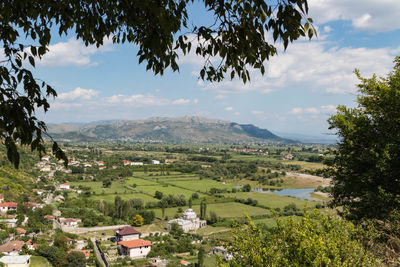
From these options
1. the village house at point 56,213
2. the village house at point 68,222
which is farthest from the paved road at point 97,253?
the village house at point 56,213

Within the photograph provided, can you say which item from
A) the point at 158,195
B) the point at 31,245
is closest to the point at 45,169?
the point at 158,195

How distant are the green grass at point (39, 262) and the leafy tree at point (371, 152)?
64.8 ft

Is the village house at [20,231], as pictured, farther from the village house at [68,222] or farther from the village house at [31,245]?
the village house at [68,222]

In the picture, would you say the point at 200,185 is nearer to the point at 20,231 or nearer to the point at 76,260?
the point at 20,231

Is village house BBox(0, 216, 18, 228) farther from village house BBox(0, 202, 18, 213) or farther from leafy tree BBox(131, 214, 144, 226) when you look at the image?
leafy tree BBox(131, 214, 144, 226)

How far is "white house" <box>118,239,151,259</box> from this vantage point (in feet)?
80.5

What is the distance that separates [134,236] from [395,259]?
25.4 m

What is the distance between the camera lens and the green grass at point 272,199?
38.7 m

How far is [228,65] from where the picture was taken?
301 centimetres

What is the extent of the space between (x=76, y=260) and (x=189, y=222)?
1380cm

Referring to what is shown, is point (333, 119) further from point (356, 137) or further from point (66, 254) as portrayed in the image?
point (66, 254)

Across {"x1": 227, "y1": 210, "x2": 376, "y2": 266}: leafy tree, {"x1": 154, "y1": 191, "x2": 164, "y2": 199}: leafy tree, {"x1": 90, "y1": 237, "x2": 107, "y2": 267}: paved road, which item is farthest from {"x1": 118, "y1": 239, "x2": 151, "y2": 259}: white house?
{"x1": 227, "y1": 210, "x2": 376, "y2": 266}: leafy tree

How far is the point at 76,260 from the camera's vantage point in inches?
791

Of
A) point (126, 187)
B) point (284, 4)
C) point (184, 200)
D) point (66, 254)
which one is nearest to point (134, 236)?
point (66, 254)
